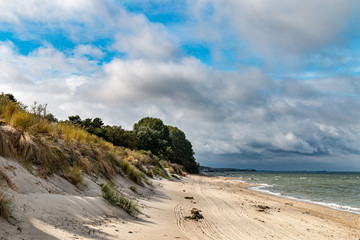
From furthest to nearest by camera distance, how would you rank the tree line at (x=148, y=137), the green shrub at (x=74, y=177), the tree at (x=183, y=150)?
the tree at (x=183, y=150)
the tree line at (x=148, y=137)
the green shrub at (x=74, y=177)

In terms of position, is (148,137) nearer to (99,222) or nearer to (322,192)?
(322,192)

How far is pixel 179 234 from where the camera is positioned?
6984mm

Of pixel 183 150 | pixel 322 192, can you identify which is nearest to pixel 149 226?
pixel 322 192

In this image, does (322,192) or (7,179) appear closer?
(7,179)

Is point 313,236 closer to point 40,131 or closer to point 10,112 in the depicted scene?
point 40,131

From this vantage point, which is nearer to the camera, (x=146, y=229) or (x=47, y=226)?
(x=47, y=226)

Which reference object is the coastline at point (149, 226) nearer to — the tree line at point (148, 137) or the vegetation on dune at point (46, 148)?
the vegetation on dune at point (46, 148)

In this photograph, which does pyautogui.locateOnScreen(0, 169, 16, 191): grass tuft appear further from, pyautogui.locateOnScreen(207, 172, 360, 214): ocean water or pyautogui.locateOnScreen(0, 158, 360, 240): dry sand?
pyautogui.locateOnScreen(207, 172, 360, 214): ocean water

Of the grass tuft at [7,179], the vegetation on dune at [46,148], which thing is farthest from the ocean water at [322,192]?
the grass tuft at [7,179]

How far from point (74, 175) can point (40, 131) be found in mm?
2565

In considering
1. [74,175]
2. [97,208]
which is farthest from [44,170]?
[97,208]

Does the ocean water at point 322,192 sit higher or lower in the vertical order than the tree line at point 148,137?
lower

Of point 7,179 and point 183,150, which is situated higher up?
point 183,150

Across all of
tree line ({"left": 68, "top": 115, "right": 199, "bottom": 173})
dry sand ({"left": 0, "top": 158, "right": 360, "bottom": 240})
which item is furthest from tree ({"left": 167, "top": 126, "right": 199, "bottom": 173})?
dry sand ({"left": 0, "top": 158, "right": 360, "bottom": 240})
